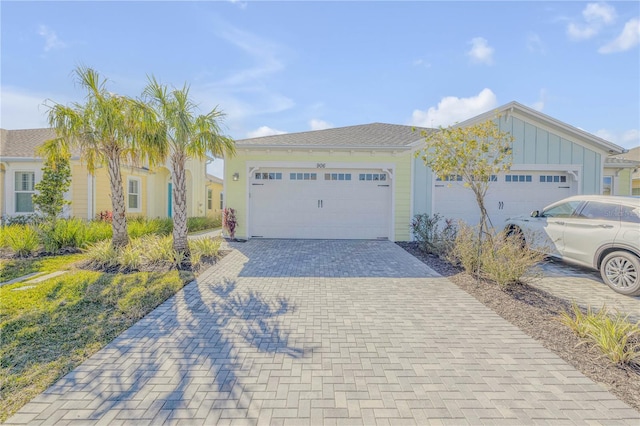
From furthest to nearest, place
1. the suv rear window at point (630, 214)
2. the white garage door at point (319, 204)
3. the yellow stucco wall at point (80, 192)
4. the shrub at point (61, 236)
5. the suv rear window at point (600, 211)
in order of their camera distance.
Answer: the yellow stucco wall at point (80, 192) → the white garage door at point (319, 204) → the shrub at point (61, 236) → the suv rear window at point (600, 211) → the suv rear window at point (630, 214)

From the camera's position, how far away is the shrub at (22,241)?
25.5 feet

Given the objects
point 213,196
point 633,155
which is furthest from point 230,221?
point 633,155

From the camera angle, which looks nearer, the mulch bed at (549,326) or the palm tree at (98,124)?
the mulch bed at (549,326)

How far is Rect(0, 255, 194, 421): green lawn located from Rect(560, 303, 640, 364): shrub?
17.6 ft

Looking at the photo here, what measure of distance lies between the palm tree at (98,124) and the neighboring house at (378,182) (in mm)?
3468

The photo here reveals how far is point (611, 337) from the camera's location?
3.06 m

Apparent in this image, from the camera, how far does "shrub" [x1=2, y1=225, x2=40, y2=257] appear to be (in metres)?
7.78

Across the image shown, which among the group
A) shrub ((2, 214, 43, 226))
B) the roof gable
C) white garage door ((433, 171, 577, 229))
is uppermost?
the roof gable

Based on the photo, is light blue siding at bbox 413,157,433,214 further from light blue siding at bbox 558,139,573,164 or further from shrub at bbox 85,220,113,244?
shrub at bbox 85,220,113,244

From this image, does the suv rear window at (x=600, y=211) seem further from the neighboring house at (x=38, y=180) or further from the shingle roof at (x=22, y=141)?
the shingle roof at (x=22, y=141)

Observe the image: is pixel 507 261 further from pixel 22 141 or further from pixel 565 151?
pixel 22 141

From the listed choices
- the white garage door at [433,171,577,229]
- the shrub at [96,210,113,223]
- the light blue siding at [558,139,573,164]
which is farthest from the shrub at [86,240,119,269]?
the light blue siding at [558,139,573,164]

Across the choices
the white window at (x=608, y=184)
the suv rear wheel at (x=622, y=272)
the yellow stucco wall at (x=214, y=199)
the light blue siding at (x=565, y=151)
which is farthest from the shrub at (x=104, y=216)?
the white window at (x=608, y=184)

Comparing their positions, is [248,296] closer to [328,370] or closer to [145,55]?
[328,370]
